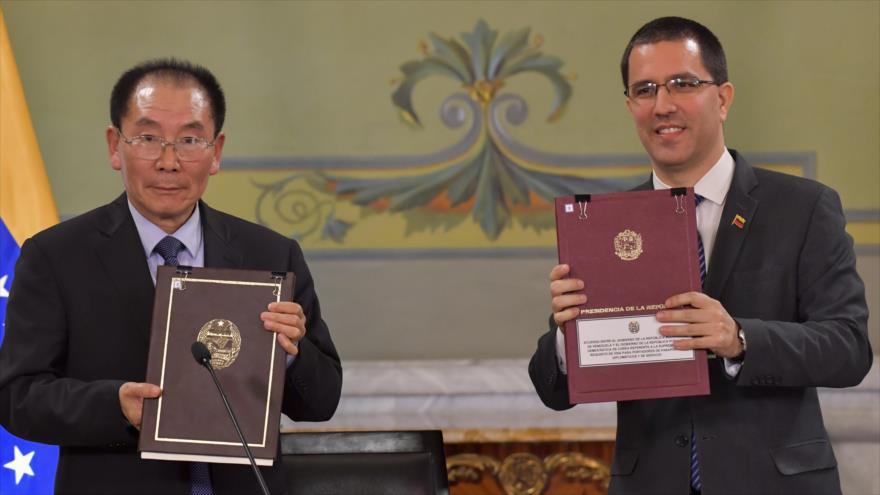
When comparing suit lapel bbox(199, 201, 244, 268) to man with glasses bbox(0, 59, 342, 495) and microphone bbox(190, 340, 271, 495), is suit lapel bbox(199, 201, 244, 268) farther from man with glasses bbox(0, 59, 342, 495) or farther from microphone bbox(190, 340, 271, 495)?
microphone bbox(190, 340, 271, 495)

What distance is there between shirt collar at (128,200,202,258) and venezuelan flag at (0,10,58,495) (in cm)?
124

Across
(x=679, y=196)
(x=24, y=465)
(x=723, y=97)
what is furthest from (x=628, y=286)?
(x=24, y=465)

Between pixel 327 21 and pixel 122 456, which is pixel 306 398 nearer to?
pixel 122 456

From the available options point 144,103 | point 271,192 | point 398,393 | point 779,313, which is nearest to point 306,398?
point 144,103

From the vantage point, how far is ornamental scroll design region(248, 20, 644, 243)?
12.4 ft

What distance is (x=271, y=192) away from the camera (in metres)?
3.81

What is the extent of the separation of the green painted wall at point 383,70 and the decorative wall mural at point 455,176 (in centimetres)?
4

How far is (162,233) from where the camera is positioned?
7.61 feet

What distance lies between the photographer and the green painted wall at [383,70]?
3.73 meters

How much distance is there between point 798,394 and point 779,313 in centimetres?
17

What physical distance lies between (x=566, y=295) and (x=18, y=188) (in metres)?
2.12

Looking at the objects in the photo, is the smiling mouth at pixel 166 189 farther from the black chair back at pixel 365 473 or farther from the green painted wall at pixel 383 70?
the green painted wall at pixel 383 70

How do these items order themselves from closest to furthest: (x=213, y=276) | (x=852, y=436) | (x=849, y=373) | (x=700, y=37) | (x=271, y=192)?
(x=213, y=276), (x=849, y=373), (x=700, y=37), (x=852, y=436), (x=271, y=192)

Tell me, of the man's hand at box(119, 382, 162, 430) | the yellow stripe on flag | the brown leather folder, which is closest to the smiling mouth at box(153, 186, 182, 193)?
the brown leather folder
